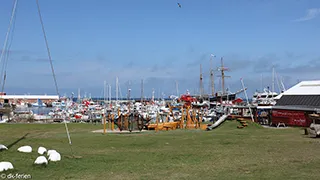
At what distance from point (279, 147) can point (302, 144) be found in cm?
195

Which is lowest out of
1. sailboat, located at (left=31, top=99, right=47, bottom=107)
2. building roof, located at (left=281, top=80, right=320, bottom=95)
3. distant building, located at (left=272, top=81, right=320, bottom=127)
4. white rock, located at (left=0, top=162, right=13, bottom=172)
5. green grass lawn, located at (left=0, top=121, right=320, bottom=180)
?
green grass lawn, located at (left=0, top=121, right=320, bottom=180)

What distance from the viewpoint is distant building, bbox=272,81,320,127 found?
36.3 meters

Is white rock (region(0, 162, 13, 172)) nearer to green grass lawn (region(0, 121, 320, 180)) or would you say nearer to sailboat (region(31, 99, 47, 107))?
green grass lawn (region(0, 121, 320, 180))

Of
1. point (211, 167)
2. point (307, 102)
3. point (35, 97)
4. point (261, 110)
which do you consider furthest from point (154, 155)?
point (35, 97)

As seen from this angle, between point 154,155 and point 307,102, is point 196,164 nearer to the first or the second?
point 154,155

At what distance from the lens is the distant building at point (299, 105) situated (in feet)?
119

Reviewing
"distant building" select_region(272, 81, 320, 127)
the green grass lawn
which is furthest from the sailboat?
the green grass lawn

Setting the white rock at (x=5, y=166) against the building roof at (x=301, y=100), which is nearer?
the white rock at (x=5, y=166)

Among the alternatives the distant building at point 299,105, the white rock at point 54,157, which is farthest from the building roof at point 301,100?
the white rock at point 54,157

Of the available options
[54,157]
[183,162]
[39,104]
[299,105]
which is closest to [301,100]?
[299,105]

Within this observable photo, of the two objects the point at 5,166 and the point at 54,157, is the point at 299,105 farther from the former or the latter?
the point at 5,166

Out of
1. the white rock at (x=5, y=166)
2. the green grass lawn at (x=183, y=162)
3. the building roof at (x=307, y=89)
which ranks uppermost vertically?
the building roof at (x=307, y=89)

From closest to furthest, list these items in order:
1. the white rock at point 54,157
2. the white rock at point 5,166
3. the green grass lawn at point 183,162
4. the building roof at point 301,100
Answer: the white rock at point 5,166 < the green grass lawn at point 183,162 < the white rock at point 54,157 < the building roof at point 301,100

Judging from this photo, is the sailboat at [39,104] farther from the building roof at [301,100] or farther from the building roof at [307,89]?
the building roof at [301,100]
